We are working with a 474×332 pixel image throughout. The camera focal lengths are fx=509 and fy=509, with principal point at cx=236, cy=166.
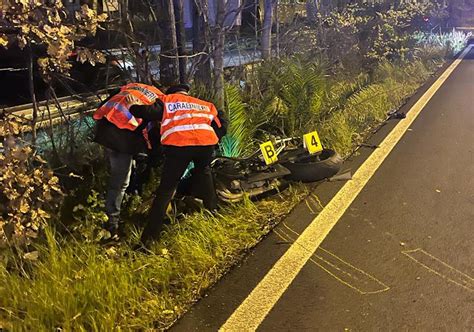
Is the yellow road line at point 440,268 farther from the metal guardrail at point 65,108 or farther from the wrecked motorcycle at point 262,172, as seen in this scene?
the metal guardrail at point 65,108

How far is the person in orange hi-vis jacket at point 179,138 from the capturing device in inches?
152

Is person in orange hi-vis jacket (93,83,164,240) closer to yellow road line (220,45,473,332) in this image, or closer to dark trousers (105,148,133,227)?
dark trousers (105,148,133,227)

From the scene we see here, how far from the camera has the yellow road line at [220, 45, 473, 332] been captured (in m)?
3.20

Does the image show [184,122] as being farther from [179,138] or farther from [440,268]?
[440,268]

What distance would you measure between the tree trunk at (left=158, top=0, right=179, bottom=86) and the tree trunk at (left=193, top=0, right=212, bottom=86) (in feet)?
1.42

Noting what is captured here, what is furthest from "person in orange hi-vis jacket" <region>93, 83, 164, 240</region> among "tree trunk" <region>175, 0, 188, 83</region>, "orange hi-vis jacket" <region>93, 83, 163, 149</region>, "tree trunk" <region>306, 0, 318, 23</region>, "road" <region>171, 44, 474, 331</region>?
"tree trunk" <region>306, 0, 318, 23</region>

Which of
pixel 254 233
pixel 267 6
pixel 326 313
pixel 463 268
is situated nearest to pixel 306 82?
pixel 267 6

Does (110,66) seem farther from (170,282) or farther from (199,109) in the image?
(170,282)

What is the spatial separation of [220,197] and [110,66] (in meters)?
1.97

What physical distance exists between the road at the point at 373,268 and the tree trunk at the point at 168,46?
7.27ft

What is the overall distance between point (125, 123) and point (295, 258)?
1672 mm

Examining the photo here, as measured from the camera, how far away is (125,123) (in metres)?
3.90

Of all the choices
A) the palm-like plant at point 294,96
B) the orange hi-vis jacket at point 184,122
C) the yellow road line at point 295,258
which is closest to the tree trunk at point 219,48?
the palm-like plant at point 294,96

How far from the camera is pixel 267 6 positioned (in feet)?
30.2
